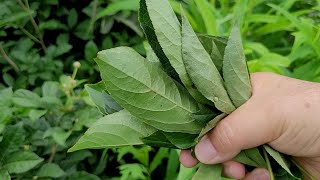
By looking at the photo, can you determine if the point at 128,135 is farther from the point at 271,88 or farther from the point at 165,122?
the point at 271,88

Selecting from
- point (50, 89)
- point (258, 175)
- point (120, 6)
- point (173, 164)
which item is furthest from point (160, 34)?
point (120, 6)

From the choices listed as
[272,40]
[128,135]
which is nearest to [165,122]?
[128,135]

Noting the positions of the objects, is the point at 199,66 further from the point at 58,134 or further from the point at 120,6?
the point at 120,6

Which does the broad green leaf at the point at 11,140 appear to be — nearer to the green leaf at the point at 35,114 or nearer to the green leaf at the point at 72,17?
the green leaf at the point at 35,114

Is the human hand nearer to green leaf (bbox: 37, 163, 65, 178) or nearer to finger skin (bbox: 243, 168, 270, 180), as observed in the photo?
finger skin (bbox: 243, 168, 270, 180)

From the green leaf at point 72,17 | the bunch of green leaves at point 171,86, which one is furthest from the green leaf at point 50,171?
the green leaf at point 72,17

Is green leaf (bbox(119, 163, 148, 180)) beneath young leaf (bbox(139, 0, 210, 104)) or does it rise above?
beneath

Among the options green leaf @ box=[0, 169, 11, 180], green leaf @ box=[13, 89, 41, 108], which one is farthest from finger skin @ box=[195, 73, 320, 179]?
green leaf @ box=[13, 89, 41, 108]
